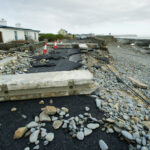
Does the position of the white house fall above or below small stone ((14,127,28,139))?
above

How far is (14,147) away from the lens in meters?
2.02

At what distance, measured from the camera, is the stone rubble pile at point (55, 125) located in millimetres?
2189

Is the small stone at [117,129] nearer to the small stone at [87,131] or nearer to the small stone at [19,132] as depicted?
the small stone at [87,131]

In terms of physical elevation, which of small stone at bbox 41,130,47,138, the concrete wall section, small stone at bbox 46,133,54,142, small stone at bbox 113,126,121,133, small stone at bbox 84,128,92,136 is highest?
the concrete wall section

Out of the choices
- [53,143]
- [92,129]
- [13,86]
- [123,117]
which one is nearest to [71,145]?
[53,143]

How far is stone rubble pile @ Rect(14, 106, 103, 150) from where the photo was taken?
2189mm

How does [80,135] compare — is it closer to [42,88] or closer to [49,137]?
[49,137]

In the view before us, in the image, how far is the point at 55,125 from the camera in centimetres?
245

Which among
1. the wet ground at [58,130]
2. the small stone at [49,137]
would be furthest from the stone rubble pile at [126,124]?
the small stone at [49,137]

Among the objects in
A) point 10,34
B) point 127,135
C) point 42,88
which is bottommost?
point 127,135

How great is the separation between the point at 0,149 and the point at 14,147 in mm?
249

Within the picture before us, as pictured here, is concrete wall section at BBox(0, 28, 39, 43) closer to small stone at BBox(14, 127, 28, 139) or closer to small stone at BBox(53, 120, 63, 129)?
small stone at BBox(14, 127, 28, 139)

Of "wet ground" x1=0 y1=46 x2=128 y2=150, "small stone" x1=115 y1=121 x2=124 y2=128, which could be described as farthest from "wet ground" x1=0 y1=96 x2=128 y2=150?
"small stone" x1=115 y1=121 x2=124 y2=128

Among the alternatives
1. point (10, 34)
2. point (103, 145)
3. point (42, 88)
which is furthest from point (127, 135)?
point (10, 34)
